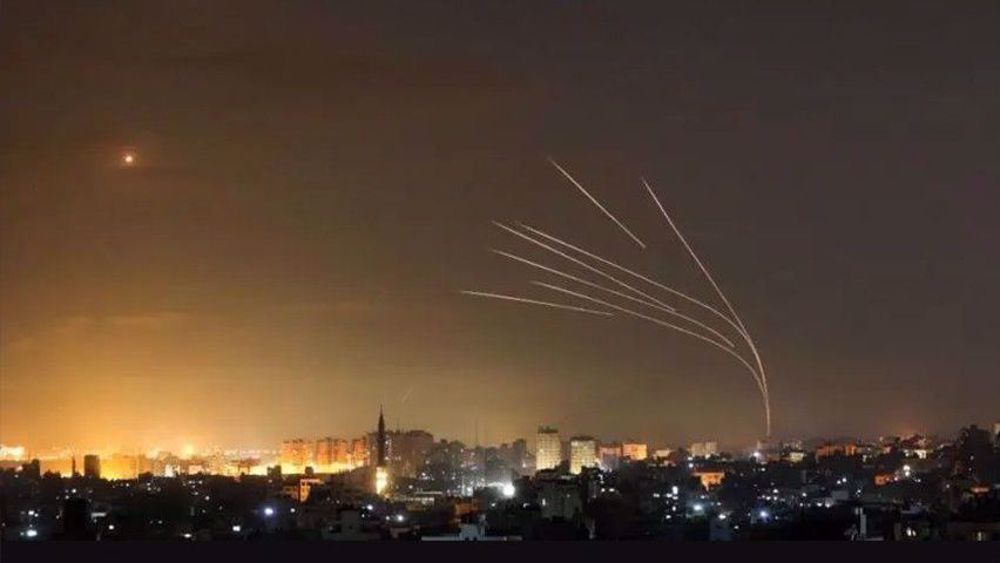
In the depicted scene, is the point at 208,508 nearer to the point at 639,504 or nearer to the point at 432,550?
the point at 639,504

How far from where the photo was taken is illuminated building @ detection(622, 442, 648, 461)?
A: 41950 mm

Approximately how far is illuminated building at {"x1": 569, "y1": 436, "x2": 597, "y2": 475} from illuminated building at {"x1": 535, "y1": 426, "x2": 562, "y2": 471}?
55 centimetres

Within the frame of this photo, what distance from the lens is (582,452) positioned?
40250 millimetres

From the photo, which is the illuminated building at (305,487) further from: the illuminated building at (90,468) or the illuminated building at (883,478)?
the illuminated building at (883,478)

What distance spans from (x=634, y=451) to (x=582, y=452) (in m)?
3.63

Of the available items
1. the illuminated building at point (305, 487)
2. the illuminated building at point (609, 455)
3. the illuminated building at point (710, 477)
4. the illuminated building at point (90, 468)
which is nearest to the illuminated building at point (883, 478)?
the illuminated building at point (710, 477)

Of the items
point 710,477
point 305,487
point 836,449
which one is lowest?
point 710,477

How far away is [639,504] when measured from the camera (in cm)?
1948

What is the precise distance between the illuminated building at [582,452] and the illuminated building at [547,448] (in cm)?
55

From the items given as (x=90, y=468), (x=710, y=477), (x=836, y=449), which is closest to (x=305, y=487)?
(x=90, y=468)

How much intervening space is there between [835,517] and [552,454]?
27404 millimetres

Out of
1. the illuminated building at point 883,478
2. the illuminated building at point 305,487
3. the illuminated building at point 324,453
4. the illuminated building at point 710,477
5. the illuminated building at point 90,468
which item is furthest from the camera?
the illuminated building at point 324,453

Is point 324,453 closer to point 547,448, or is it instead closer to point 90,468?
point 547,448

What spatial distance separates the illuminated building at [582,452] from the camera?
128ft
